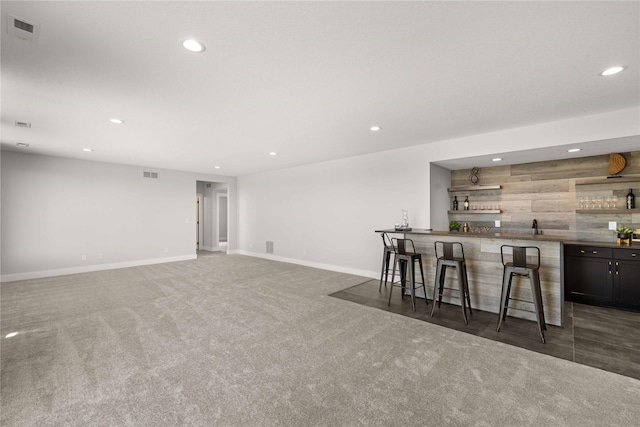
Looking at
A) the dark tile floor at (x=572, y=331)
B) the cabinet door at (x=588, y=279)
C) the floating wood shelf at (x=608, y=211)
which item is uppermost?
the floating wood shelf at (x=608, y=211)

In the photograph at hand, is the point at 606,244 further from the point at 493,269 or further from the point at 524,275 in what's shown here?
the point at 524,275

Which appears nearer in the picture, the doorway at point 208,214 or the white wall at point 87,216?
the white wall at point 87,216

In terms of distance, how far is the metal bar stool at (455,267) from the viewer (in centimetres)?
356

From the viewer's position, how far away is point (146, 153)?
598 cm

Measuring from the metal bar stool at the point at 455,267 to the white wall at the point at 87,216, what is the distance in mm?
7166

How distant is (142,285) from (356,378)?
15.7 ft

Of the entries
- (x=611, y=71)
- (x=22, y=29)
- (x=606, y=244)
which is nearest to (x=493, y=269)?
(x=606, y=244)

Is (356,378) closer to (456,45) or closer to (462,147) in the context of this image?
(456,45)

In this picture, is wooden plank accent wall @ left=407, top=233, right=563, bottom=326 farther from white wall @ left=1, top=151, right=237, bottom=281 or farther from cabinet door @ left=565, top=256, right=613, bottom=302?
white wall @ left=1, top=151, right=237, bottom=281

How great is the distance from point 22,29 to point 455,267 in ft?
15.8

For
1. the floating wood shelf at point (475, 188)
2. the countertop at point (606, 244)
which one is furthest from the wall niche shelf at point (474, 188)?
the countertop at point (606, 244)

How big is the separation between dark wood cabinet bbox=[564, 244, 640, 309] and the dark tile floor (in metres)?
0.16

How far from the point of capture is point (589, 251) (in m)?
4.27

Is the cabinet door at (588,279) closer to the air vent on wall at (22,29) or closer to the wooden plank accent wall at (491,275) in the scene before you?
the wooden plank accent wall at (491,275)
